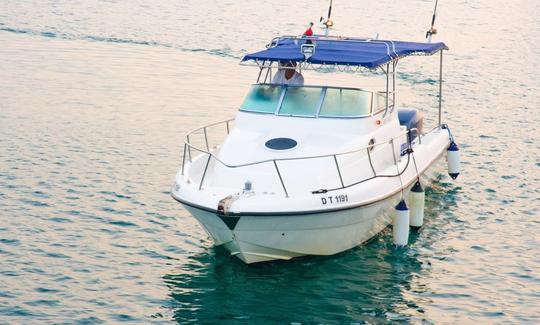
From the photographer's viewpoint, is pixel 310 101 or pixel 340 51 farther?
pixel 340 51

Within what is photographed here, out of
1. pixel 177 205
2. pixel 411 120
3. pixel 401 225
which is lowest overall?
pixel 177 205

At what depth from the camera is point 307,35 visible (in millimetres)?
19656

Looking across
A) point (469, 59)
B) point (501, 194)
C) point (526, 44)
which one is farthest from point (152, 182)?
point (526, 44)

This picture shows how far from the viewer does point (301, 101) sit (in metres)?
17.2

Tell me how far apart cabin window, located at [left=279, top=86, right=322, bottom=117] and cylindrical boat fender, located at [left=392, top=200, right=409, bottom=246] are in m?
2.40

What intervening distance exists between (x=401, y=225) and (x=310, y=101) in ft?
9.64

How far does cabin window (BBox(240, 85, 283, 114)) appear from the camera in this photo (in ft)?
56.6

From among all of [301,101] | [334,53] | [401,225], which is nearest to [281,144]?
[301,101]

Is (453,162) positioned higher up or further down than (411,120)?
further down

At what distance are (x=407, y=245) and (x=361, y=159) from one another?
2080 mm

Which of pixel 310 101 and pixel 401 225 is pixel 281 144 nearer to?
pixel 310 101

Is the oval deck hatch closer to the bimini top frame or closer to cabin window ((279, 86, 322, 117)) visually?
cabin window ((279, 86, 322, 117))

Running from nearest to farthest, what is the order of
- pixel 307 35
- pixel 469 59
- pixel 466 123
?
pixel 307 35, pixel 466 123, pixel 469 59

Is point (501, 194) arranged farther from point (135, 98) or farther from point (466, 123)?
point (135, 98)
